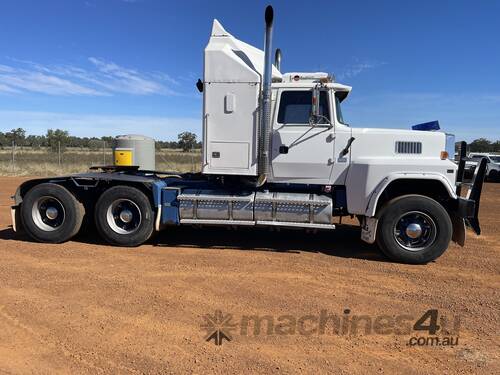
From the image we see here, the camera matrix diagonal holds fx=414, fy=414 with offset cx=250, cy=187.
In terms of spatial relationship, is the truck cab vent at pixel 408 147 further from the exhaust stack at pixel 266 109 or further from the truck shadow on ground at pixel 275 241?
the exhaust stack at pixel 266 109

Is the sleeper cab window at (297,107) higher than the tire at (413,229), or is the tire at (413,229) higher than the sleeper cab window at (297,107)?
the sleeper cab window at (297,107)

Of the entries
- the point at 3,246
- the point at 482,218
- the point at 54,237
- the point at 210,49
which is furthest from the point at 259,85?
the point at 482,218

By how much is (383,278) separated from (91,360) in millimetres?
3925

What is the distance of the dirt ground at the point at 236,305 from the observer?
3.47 meters

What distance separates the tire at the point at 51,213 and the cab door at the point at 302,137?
364 cm

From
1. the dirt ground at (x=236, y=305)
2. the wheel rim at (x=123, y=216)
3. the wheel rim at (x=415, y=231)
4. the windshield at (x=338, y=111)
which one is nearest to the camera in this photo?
the dirt ground at (x=236, y=305)

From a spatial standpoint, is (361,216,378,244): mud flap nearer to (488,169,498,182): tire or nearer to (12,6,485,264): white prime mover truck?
(12,6,485,264): white prime mover truck

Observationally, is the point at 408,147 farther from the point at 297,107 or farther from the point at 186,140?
the point at 186,140

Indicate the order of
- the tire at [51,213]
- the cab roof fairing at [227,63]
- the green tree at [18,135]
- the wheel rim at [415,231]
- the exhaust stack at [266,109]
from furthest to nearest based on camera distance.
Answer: the green tree at [18,135], the tire at [51,213], the cab roof fairing at [227,63], the wheel rim at [415,231], the exhaust stack at [266,109]

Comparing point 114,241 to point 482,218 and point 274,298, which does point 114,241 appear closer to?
point 274,298

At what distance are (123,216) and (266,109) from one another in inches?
122

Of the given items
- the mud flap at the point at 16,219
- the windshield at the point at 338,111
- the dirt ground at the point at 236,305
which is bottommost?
the dirt ground at the point at 236,305

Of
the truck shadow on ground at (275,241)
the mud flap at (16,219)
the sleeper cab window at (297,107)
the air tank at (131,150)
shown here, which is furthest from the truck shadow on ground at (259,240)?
the sleeper cab window at (297,107)

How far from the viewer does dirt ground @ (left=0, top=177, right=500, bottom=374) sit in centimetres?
347
